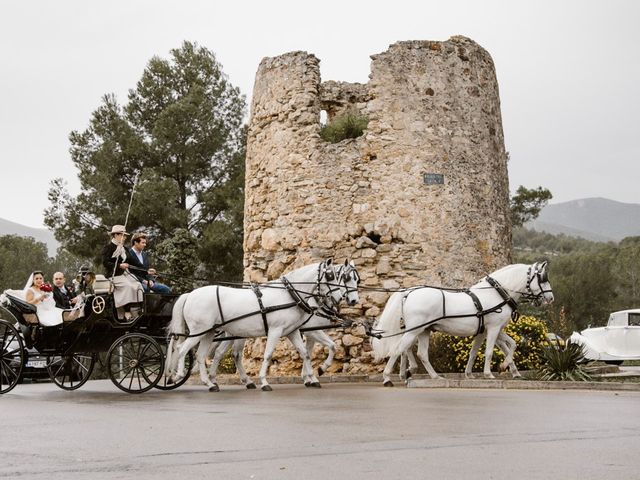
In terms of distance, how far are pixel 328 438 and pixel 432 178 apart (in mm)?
11787

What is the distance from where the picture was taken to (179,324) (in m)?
14.5

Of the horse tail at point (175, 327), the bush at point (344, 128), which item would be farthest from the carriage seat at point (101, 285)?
the bush at point (344, 128)

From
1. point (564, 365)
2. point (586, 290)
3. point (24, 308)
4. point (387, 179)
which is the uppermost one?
point (387, 179)

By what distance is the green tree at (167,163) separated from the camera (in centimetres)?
3347

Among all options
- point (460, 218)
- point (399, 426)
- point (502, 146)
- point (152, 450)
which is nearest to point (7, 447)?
point (152, 450)

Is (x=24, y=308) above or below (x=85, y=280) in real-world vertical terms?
below

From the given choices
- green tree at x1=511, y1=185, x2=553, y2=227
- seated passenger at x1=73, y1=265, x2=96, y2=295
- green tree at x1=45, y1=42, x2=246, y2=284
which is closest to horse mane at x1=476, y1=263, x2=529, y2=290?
seated passenger at x1=73, y1=265, x2=96, y2=295

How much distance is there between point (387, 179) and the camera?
18.6 metres

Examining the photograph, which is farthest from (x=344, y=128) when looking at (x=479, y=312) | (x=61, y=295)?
(x=61, y=295)

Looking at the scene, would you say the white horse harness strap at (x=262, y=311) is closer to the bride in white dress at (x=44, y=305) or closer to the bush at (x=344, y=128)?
the bride in white dress at (x=44, y=305)

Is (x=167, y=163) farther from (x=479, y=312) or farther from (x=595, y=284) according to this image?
(x=595, y=284)

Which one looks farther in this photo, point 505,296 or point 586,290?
point 586,290

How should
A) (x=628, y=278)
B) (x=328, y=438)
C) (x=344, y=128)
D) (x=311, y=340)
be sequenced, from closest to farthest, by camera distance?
(x=328, y=438) → (x=311, y=340) → (x=344, y=128) → (x=628, y=278)

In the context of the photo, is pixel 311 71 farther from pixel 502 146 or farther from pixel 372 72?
pixel 502 146
